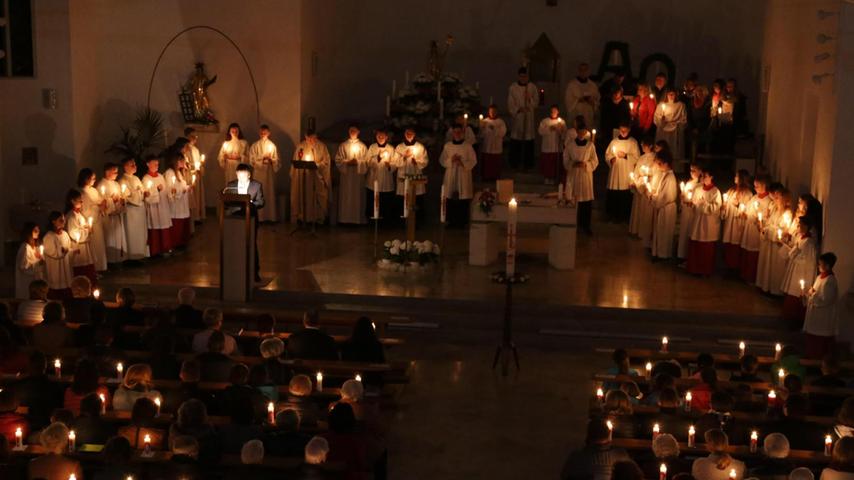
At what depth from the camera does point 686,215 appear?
728 inches

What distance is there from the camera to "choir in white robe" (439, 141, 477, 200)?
20266 millimetres

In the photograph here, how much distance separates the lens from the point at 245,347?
1345cm

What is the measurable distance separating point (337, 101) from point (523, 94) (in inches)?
145

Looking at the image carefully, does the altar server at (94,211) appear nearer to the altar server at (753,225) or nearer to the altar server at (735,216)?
the altar server at (735,216)

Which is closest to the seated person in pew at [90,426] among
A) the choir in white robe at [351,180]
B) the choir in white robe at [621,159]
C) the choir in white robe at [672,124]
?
the choir in white robe at [351,180]

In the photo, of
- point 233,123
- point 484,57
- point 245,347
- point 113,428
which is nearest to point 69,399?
point 113,428

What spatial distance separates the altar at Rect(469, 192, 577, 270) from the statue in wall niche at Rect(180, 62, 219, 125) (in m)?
5.34

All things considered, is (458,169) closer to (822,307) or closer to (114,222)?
(114,222)

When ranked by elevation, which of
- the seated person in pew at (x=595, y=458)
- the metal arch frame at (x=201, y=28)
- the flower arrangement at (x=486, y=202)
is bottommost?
the seated person in pew at (x=595, y=458)

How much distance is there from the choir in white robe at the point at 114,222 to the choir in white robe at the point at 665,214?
290 inches

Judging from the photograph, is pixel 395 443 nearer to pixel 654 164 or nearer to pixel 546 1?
pixel 654 164

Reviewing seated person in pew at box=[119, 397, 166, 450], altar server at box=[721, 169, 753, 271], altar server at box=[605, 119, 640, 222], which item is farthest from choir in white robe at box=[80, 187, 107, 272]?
altar server at box=[721, 169, 753, 271]

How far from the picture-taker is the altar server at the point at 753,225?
1730 centimetres

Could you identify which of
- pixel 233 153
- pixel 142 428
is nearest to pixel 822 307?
pixel 142 428
